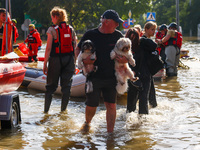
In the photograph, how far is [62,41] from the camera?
7.43 meters

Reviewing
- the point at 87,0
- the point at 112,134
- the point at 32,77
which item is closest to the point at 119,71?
the point at 112,134

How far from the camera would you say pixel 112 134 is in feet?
20.3

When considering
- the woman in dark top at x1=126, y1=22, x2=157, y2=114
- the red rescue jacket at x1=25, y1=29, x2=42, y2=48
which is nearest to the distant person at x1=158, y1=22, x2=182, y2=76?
the woman in dark top at x1=126, y1=22, x2=157, y2=114

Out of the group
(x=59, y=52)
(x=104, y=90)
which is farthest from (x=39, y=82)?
(x=104, y=90)

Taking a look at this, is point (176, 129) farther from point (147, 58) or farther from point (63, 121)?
point (63, 121)

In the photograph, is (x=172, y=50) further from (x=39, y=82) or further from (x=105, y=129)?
(x=105, y=129)

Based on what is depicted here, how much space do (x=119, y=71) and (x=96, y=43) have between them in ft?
1.65

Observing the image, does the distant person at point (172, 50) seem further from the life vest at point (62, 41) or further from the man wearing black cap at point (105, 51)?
the man wearing black cap at point (105, 51)

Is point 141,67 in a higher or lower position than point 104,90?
higher

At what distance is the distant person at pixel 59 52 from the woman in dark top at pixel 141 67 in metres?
1.22

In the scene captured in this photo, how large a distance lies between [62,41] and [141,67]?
1.48 meters

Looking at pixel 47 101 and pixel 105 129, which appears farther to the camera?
pixel 47 101

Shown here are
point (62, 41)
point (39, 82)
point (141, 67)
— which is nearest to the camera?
point (141, 67)

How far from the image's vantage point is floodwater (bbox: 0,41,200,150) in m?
5.69
